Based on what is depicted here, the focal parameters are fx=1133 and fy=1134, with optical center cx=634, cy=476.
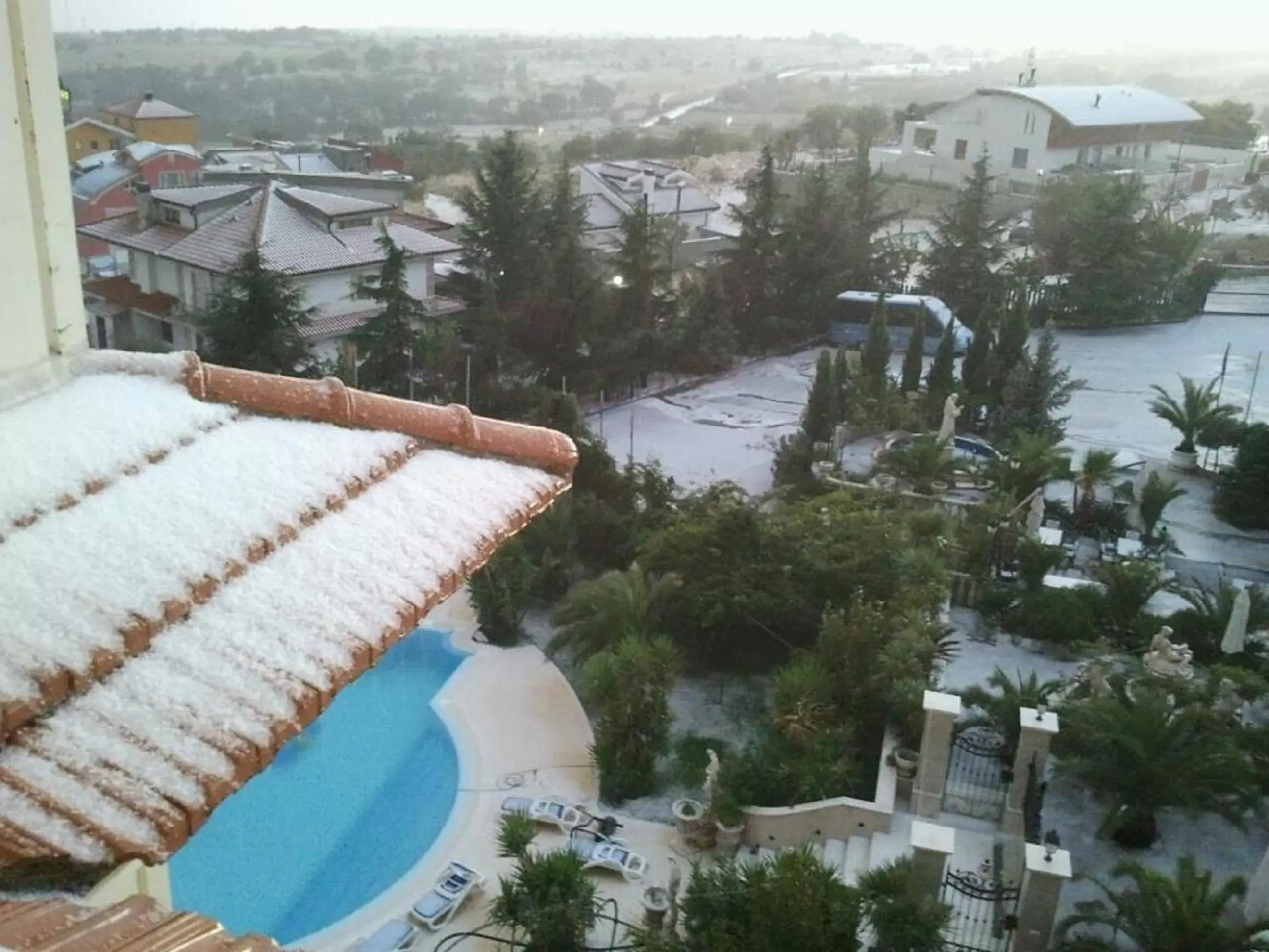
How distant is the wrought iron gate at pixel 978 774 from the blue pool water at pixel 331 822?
3636mm

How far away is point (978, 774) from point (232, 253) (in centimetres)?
1322

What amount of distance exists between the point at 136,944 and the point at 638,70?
7237 cm

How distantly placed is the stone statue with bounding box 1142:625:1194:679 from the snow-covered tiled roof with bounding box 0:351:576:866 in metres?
6.50

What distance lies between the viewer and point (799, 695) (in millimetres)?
8367

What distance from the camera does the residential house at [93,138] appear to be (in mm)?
27969

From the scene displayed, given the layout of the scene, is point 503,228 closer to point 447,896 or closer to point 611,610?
point 611,610

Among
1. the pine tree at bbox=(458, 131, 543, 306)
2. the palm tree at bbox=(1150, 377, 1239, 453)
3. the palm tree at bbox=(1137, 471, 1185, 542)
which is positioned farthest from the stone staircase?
the pine tree at bbox=(458, 131, 543, 306)

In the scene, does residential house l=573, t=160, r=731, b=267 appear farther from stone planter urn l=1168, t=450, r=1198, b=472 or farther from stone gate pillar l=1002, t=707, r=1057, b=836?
stone gate pillar l=1002, t=707, r=1057, b=836

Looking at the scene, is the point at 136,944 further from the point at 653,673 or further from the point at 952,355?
the point at 952,355

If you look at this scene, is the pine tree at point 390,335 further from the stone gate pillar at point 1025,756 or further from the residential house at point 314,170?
the stone gate pillar at point 1025,756

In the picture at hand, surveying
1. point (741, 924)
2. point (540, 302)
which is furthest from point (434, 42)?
point (741, 924)

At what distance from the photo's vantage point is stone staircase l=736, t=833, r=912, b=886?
7234 millimetres

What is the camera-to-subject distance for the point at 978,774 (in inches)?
306

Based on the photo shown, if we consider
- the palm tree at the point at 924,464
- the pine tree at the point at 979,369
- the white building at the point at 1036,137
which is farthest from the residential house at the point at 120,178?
the white building at the point at 1036,137
